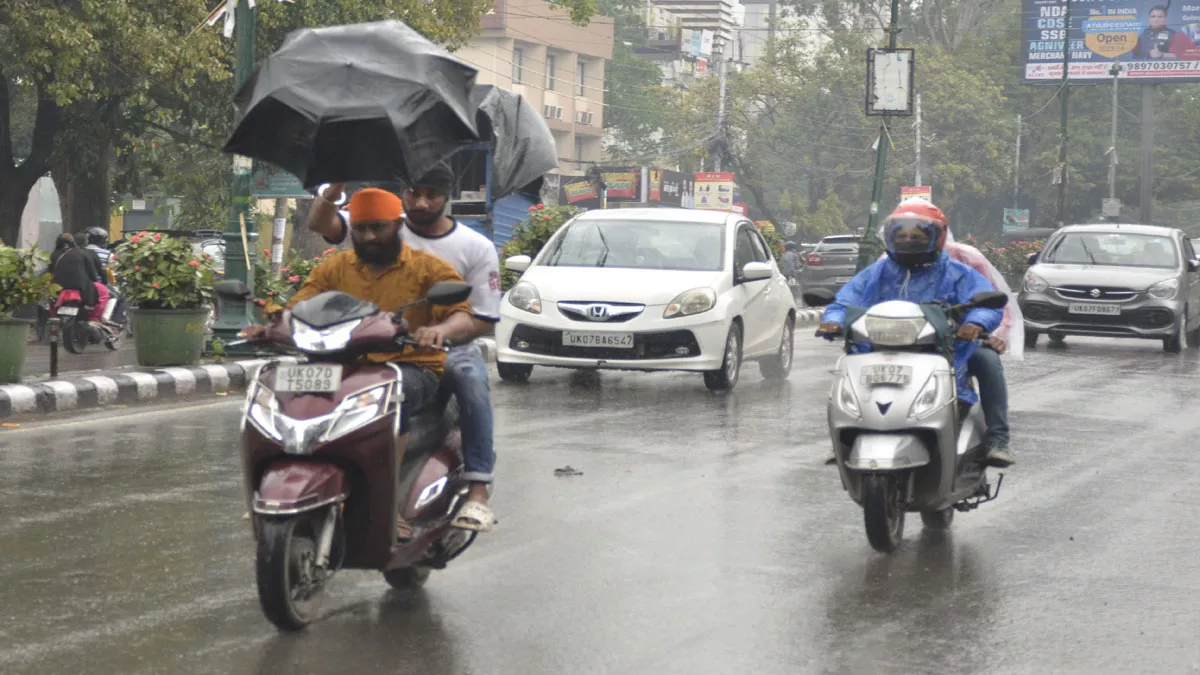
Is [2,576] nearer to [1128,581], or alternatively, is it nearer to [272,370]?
[272,370]

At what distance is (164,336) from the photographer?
48.3 ft

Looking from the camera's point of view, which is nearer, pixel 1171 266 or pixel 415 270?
pixel 415 270

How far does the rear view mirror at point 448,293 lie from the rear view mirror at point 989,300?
250 centimetres

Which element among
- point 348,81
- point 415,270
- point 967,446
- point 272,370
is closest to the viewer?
point 272,370

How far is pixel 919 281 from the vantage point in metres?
7.57

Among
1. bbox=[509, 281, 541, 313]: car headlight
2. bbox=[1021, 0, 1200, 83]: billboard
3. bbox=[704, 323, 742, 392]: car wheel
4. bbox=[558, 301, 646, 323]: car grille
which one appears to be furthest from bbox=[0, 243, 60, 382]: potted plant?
Answer: bbox=[1021, 0, 1200, 83]: billboard

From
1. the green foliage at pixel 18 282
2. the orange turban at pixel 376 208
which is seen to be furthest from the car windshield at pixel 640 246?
the orange turban at pixel 376 208

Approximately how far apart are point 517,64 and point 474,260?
66308mm

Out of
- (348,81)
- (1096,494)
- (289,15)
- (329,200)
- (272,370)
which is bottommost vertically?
(1096,494)

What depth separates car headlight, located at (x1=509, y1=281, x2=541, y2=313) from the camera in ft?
46.2

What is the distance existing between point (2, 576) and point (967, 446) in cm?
392

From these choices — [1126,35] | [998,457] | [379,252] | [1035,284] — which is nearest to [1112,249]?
[1035,284]

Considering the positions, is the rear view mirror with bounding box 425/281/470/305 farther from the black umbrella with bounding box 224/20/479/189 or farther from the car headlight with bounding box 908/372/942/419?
the black umbrella with bounding box 224/20/479/189

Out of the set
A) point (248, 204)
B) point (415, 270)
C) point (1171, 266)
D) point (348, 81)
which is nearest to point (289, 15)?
point (248, 204)
